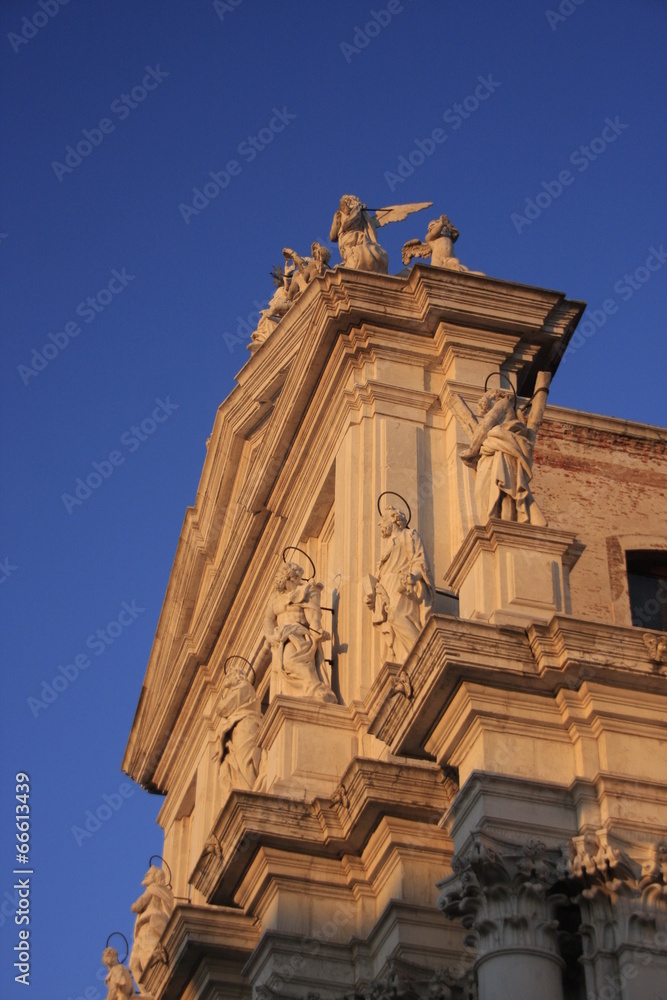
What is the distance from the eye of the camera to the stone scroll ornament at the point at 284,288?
842 inches

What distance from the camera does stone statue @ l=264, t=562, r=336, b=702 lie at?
15.5 meters

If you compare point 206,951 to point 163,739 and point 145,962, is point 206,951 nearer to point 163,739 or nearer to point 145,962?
point 145,962

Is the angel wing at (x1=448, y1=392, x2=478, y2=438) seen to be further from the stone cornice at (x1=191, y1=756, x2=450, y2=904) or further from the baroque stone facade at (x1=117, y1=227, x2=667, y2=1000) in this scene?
the stone cornice at (x1=191, y1=756, x2=450, y2=904)

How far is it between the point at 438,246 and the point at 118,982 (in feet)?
32.3

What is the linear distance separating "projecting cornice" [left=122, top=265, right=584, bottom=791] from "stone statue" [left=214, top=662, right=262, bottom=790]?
2.72m

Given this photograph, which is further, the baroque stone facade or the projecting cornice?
the projecting cornice

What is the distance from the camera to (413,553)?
14641mm

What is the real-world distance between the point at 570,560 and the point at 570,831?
2646 mm

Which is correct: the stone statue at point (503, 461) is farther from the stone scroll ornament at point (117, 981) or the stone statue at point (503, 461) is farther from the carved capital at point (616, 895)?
the stone scroll ornament at point (117, 981)

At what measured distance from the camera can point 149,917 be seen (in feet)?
65.7

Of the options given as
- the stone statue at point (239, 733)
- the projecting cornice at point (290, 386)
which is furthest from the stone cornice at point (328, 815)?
the projecting cornice at point (290, 386)

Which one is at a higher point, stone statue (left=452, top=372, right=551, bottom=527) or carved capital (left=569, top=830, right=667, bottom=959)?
stone statue (left=452, top=372, right=551, bottom=527)

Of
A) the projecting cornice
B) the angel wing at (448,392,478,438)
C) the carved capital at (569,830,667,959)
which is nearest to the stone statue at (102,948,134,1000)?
the projecting cornice

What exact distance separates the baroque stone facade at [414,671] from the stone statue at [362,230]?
0.13 feet
